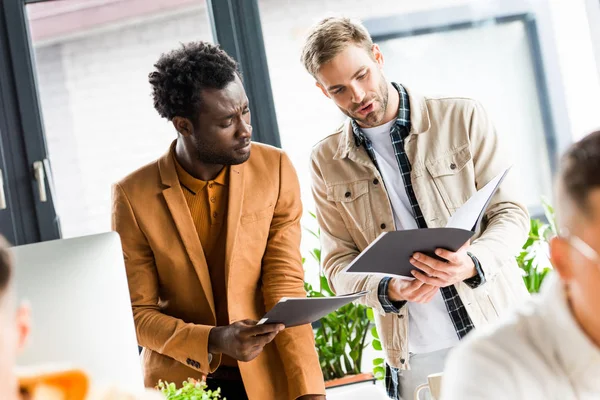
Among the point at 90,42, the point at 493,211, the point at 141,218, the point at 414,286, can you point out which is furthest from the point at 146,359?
the point at 90,42

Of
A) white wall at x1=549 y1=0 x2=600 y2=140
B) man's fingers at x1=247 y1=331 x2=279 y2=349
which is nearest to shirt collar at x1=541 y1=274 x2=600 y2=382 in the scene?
man's fingers at x1=247 y1=331 x2=279 y2=349

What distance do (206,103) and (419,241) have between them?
31.2 inches

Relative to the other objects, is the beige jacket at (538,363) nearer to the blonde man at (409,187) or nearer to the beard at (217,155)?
the blonde man at (409,187)

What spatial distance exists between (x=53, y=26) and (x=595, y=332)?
3187 millimetres

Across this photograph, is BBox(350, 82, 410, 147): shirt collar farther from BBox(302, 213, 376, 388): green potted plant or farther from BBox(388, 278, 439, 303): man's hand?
BBox(302, 213, 376, 388): green potted plant

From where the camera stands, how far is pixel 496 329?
1113 millimetres

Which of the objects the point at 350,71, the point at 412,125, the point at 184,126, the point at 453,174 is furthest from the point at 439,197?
the point at 184,126

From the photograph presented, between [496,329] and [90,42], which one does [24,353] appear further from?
[90,42]

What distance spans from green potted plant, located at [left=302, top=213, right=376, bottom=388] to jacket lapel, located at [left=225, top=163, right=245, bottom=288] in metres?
1.09

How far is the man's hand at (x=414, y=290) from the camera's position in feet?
6.88

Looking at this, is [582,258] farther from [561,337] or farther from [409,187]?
[409,187]

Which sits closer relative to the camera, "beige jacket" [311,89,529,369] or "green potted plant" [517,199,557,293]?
"beige jacket" [311,89,529,369]

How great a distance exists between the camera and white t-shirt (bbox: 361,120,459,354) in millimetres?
2264

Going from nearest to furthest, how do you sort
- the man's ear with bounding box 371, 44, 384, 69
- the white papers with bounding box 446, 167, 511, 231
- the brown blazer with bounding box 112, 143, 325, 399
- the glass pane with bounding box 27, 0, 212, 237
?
the white papers with bounding box 446, 167, 511, 231 < the brown blazer with bounding box 112, 143, 325, 399 < the man's ear with bounding box 371, 44, 384, 69 < the glass pane with bounding box 27, 0, 212, 237
